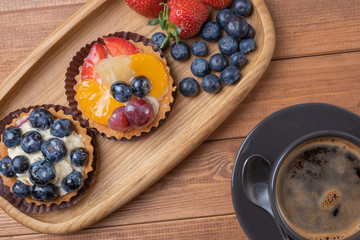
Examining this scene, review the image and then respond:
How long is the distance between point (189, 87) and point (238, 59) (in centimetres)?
24

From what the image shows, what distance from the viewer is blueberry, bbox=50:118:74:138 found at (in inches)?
62.1

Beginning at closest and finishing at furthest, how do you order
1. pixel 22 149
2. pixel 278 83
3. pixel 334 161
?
1. pixel 334 161
2. pixel 22 149
3. pixel 278 83

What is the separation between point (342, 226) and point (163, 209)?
762 mm

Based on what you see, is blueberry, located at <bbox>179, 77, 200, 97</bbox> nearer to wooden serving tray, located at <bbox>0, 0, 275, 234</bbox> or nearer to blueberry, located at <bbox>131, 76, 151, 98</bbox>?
wooden serving tray, located at <bbox>0, 0, 275, 234</bbox>

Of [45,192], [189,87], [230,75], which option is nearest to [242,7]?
[230,75]

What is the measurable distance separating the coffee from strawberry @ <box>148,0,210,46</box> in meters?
0.69

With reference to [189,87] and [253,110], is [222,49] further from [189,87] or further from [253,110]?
[253,110]

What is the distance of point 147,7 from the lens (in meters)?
1.62

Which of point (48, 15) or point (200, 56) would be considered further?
point (48, 15)

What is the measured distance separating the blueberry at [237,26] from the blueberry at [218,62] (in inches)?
4.2

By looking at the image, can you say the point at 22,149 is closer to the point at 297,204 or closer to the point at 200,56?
the point at 200,56

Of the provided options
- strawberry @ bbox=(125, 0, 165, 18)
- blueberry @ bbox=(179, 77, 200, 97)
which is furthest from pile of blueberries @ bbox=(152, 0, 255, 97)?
strawberry @ bbox=(125, 0, 165, 18)

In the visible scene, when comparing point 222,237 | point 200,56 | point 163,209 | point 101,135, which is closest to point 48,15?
point 101,135

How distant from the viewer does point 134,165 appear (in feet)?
5.44
